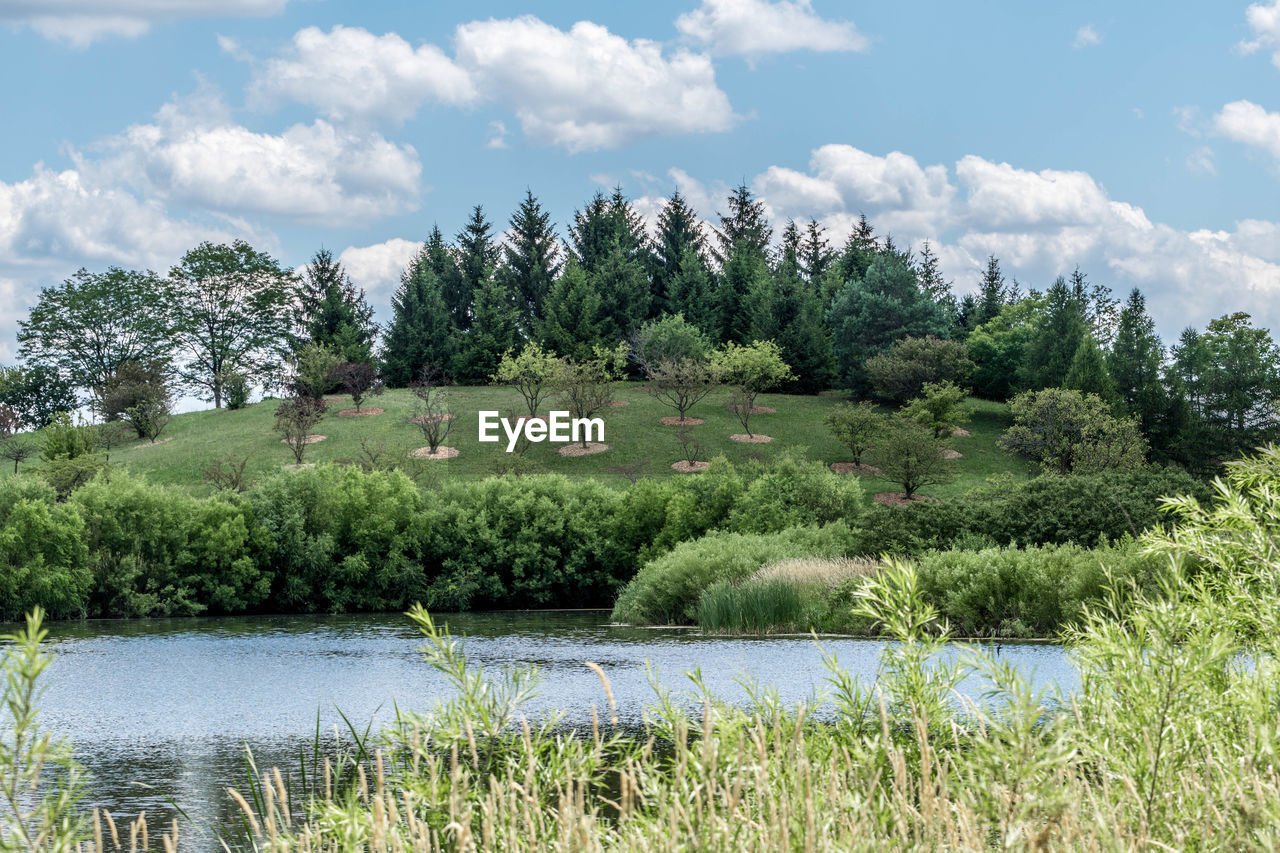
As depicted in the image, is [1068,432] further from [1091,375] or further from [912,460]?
[912,460]

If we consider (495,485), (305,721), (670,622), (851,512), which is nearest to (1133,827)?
(305,721)

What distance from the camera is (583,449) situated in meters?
53.7

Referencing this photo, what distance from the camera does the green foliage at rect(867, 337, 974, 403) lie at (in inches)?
2329

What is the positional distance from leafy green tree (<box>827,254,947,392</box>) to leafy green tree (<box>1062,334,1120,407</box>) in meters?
9.27

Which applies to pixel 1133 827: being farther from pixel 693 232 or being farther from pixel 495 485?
pixel 693 232

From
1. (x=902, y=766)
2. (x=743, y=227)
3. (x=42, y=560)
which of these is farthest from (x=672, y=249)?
(x=902, y=766)

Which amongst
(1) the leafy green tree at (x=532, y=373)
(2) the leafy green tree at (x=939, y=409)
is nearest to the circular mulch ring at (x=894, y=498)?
(2) the leafy green tree at (x=939, y=409)

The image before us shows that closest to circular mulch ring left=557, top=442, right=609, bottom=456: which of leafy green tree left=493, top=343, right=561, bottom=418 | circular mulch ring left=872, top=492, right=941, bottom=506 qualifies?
leafy green tree left=493, top=343, right=561, bottom=418

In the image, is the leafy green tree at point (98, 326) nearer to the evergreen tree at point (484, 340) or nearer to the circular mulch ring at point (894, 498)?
the evergreen tree at point (484, 340)

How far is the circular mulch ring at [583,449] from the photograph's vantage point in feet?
174

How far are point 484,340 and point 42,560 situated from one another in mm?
37945

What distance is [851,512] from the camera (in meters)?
37.6

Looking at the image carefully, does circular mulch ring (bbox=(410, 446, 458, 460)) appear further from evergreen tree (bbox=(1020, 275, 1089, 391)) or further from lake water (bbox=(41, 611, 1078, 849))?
evergreen tree (bbox=(1020, 275, 1089, 391))

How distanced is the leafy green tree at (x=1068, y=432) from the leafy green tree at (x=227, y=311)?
47.9m
